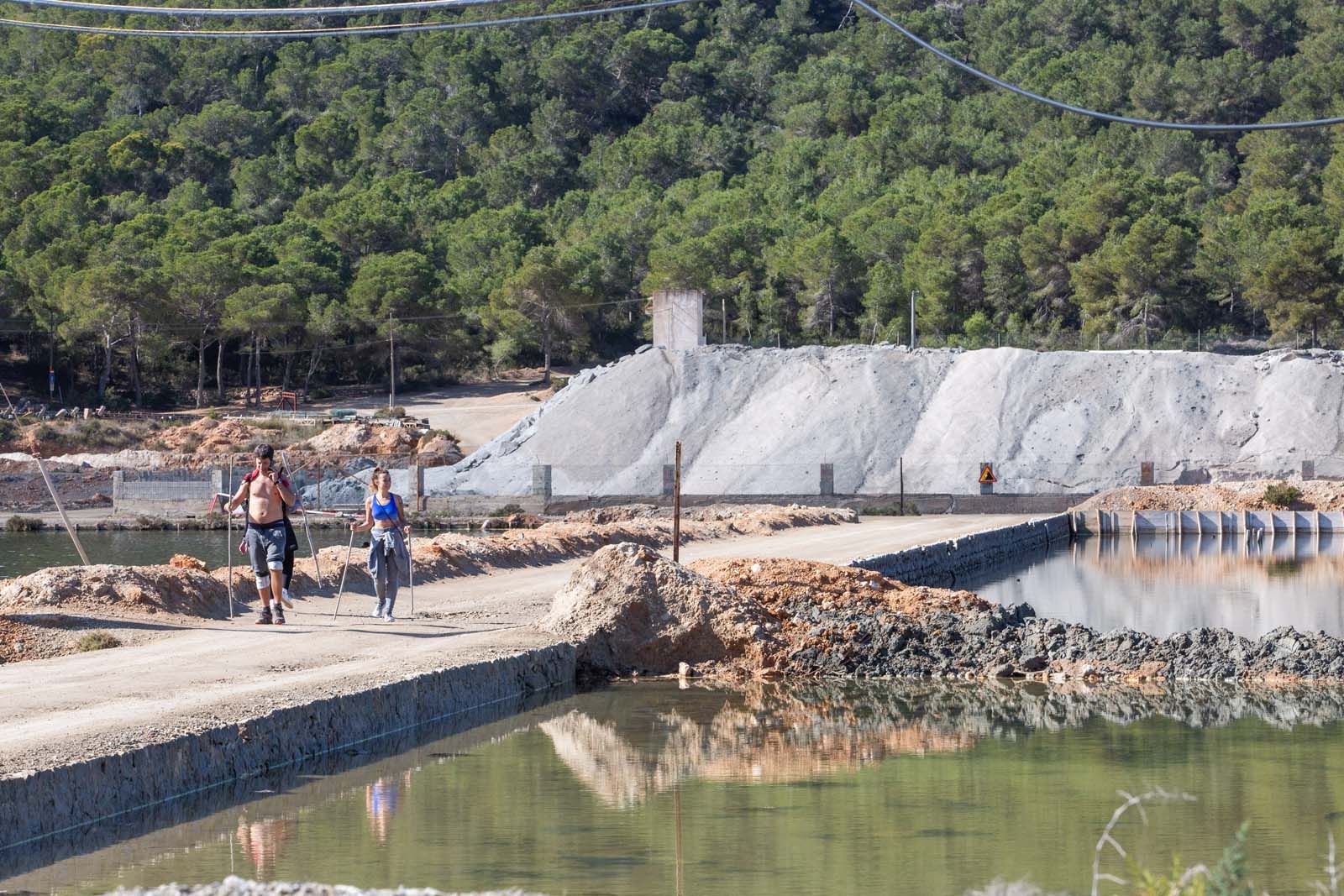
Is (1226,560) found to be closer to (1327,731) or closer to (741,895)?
(1327,731)

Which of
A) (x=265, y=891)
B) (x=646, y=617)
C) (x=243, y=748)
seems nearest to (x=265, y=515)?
(x=646, y=617)

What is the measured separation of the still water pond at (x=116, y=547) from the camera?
39.6 meters

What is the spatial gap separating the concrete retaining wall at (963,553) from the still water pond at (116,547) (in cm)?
1428

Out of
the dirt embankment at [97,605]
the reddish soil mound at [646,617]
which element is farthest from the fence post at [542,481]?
the reddish soil mound at [646,617]

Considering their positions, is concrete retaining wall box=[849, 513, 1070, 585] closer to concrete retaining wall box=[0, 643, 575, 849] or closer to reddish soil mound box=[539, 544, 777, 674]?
reddish soil mound box=[539, 544, 777, 674]

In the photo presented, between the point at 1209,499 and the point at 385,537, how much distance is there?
1501 inches

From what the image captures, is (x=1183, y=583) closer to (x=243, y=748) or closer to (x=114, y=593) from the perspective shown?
(x=114, y=593)

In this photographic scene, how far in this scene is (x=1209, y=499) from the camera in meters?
52.1

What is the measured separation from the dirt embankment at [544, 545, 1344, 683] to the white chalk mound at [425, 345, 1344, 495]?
3488 centimetres

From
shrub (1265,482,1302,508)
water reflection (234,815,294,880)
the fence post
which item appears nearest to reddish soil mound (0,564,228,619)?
water reflection (234,815,294,880)

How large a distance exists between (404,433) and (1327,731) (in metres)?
58.6

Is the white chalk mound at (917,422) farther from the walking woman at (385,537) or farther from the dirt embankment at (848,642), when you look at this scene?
the walking woman at (385,537)

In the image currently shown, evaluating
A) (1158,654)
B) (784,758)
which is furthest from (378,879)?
(1158,654)

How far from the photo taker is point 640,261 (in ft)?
343
